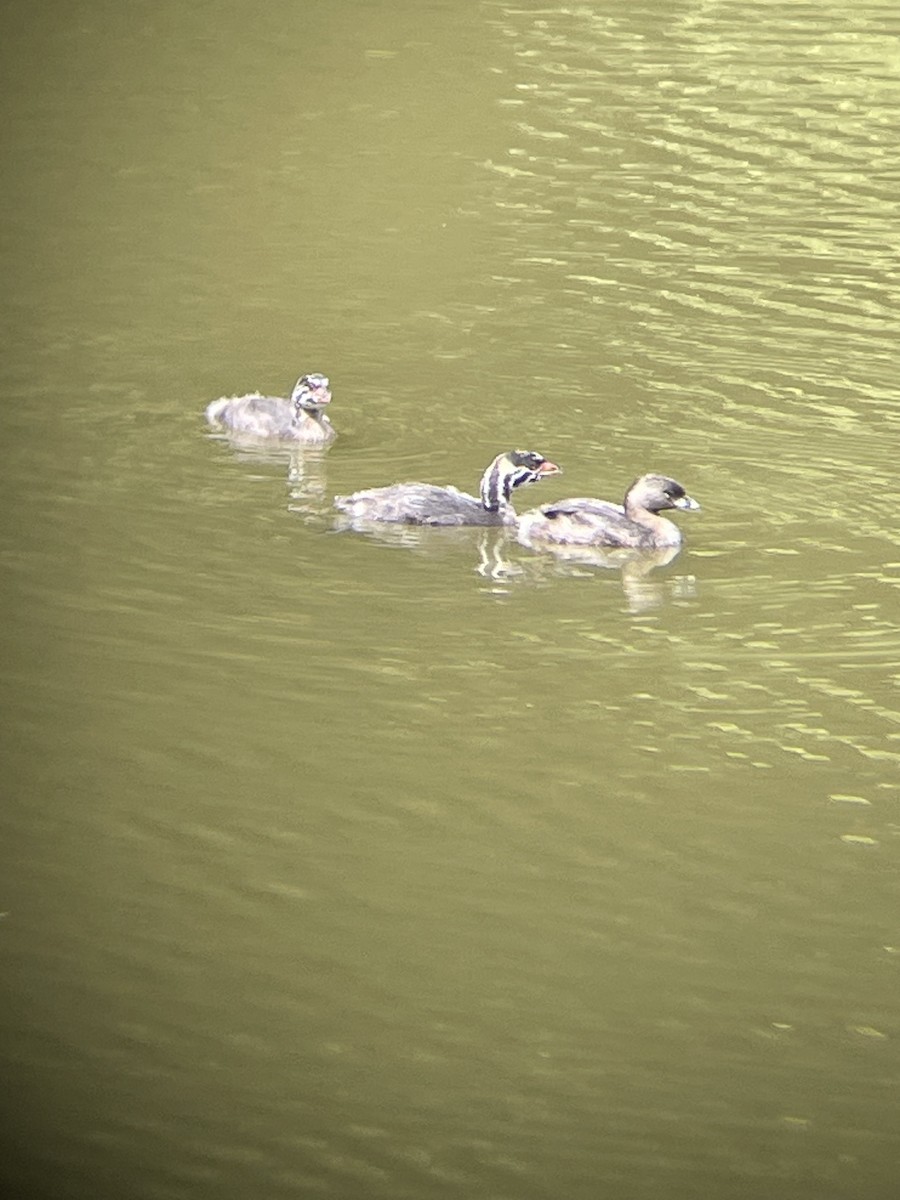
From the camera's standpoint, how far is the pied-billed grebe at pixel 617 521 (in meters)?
8.38

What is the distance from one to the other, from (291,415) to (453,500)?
142cm

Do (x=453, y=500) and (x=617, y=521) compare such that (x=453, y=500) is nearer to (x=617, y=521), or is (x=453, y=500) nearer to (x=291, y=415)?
(x=617, y=521)

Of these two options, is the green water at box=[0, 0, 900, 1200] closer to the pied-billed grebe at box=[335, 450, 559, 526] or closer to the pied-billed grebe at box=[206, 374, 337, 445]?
the pied-billed grebe at box=[335, 450, 559, 526]

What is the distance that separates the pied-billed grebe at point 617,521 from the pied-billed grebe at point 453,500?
0.22 m

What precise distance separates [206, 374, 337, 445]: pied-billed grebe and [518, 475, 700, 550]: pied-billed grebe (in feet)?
5.12

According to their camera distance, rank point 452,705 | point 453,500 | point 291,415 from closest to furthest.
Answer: point 452,705
point 453,500
point 291,415

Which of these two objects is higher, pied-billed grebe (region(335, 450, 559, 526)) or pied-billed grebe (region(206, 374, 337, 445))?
pied-billed grebe (region(206, 374, 337, 445))

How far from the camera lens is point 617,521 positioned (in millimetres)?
8430

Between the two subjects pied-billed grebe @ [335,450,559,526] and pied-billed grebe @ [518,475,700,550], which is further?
pied-billed grebe @ [335,450,559,526]

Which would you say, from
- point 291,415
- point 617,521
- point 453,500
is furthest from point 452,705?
point 291,415

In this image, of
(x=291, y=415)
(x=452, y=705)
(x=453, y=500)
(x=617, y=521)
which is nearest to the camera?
(x=452, y=705)

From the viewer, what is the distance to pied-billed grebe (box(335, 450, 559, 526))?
338 inches

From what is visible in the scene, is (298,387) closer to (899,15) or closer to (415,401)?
(415,401)

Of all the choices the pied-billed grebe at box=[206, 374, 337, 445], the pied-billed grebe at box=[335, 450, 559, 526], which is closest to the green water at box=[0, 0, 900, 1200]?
the pied-billed grebe at box=[335, 450, 559, 526]
